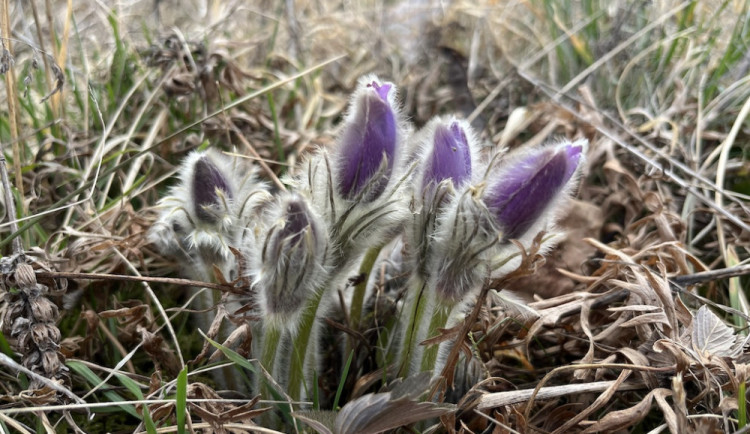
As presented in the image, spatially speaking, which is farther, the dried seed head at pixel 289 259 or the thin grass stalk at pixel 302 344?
the thin grass stalk at pixel 302 344

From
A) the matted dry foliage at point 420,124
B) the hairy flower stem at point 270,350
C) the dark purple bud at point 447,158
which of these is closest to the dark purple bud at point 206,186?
the matted dry foliage at point 420,124

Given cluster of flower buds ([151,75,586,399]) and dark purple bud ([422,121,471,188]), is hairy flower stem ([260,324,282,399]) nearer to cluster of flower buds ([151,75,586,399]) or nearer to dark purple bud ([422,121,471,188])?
cluster of flower buds ([151,75,586,399])

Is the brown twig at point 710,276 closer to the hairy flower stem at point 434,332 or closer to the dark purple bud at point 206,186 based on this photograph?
the hairy flower stem at point 434,332

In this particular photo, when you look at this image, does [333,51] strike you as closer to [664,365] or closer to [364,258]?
[364,258]

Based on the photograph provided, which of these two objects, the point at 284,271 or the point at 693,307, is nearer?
the point at 284,271

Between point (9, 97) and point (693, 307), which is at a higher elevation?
point (9, 97)

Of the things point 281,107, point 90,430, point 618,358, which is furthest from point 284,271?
point 281,107

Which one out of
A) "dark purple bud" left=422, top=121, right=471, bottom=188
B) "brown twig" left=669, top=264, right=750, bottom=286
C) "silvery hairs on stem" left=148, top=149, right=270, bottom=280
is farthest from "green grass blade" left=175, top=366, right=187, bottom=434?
"brown twig" left=669, top=264, right=750, bottom=286

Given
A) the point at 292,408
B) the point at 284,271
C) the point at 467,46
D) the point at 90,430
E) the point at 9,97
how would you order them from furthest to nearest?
1. the point at 467,46
2. the point at 9,97
3. the point at 90,430
4. the point at 292,408
5. the point at 284,271

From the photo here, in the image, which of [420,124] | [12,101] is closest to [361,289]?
[12,101]
